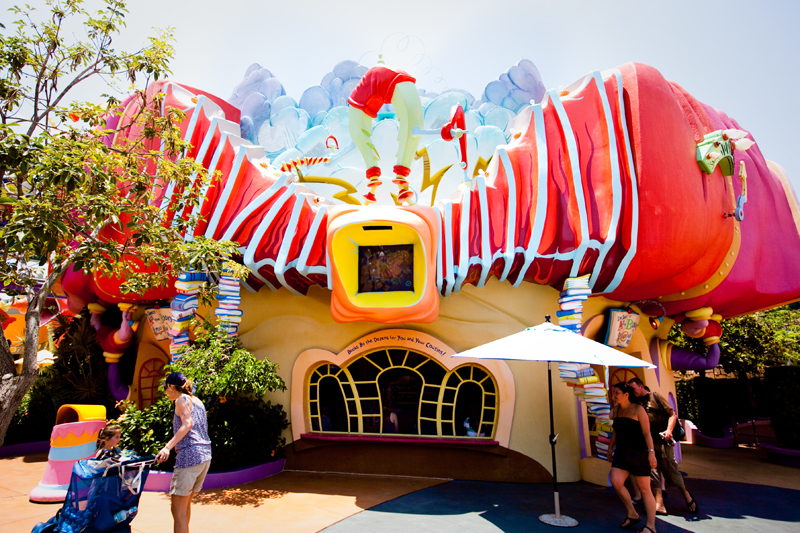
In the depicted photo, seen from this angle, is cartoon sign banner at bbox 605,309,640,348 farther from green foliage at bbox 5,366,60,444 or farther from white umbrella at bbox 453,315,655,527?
green foliage at bbox 5,366,60,444

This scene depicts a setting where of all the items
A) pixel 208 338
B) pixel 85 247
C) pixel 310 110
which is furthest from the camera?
pixel 310 110

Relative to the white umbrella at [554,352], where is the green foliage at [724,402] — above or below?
below

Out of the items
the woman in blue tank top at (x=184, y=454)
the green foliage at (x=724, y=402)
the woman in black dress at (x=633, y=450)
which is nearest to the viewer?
the woman in blue tank top at (x=184, y=454)

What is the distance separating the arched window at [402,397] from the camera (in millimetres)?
8266

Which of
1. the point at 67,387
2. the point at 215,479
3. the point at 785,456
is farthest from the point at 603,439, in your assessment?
the point at 67,387

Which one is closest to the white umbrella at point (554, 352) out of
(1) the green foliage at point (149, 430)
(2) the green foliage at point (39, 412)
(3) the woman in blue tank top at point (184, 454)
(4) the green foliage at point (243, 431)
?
(3) the woman in blue tank top at point (184, 454)

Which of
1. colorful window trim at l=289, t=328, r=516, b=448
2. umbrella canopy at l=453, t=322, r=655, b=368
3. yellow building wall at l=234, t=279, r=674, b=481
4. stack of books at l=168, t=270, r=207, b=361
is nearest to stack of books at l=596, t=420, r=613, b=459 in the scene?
yellow building wall at l=234, t=279, r=674, b=481

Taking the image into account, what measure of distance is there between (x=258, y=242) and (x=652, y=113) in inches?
265

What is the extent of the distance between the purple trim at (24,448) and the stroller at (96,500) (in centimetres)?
846

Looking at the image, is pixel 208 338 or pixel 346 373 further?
pixel 346 373

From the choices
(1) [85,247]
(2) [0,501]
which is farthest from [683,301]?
(2) [0,501]

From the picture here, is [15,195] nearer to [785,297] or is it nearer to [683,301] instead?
[683,301]

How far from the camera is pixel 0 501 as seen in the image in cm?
652

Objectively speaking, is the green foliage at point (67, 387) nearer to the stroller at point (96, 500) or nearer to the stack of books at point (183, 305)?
the stack of books at point (183, 305)
